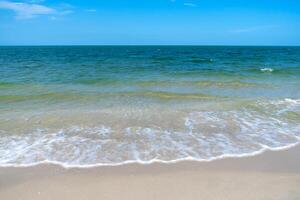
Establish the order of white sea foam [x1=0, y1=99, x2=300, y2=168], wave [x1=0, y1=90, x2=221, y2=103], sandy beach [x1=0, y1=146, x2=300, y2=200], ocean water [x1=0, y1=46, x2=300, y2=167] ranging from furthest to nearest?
wave [x1=0, y1=90, x2=221, y2=103], ocean water [x1=0, y1=46, x2=300, y2=167], white sea foam [x1=0, y1=99, x2=300, y2=168], sandy beach [x1=0, y1=146, x2=300, y2=200]

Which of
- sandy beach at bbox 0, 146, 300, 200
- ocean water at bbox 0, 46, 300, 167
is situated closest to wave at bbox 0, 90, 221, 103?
ocean water at bbox 0, 46, 300, 167

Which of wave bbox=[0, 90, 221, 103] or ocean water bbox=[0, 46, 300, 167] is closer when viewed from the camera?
ocean water bbox=[0, 46, 300, 167]

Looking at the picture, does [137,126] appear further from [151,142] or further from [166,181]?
[166,181]

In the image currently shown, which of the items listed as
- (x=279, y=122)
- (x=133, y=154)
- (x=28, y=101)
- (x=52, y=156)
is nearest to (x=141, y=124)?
(x=133, y=154)

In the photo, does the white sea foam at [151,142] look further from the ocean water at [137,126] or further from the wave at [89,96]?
the wave at [89,96]

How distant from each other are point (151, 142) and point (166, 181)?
190 centimetres

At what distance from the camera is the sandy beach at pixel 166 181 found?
A: 403 cm

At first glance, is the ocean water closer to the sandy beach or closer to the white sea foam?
the white sea foam

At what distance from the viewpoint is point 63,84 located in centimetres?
1571

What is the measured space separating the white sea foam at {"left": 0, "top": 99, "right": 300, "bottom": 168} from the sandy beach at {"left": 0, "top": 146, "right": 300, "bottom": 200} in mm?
307

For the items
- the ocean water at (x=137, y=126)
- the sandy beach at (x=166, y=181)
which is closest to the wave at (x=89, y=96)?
the ocean water at (x=137, y=126)

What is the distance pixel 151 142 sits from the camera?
627cm

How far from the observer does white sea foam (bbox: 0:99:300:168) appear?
539 cm

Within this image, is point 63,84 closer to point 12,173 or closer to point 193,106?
point 193,106
